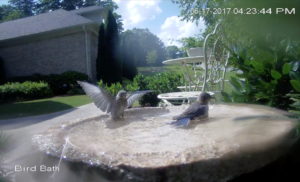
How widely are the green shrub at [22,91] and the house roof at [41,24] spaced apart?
4.73 m

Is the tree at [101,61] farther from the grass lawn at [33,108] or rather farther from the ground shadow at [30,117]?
the ground shadow at [30,117]

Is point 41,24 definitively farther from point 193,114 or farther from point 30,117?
point 193,114

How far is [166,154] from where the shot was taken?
84cm

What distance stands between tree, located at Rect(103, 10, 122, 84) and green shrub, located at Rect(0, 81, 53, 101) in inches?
154

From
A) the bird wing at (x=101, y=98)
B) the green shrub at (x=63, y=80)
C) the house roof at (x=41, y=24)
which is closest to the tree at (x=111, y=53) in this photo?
the house roof at (x=41, y=24)

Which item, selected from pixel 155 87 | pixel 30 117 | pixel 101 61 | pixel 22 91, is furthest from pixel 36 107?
pixel 101 61

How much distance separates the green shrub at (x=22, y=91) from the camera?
12.2m

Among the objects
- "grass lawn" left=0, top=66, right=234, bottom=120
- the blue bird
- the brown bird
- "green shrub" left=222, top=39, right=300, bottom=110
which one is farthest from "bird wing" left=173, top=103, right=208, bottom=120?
"grass lawn" left=0, top=66, right=234, bottom=120

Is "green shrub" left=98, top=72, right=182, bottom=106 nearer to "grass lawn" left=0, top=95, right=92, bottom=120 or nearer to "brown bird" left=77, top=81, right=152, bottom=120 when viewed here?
"grass lawn" left=0, top=95, right=92, bottom=120

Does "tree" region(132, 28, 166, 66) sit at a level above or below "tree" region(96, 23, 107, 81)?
above

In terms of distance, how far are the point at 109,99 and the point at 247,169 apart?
1616mm

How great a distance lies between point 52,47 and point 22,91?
4837mm

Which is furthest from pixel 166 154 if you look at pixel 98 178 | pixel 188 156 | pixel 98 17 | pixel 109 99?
pixel 98 17

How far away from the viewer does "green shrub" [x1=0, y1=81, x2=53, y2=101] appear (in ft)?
40.1
